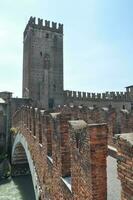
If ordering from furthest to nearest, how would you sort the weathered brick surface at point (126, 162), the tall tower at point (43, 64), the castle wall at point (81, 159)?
1. the tall tower at point (43, 64)
2. the castle wall at point (81, 159)
3. the weathered brick surface at point (126, 162)

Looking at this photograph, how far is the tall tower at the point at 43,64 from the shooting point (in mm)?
35406

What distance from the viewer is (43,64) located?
3609 centimetres

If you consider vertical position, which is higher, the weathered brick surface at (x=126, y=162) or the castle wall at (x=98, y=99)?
the castle wall at (x=98, y=99)

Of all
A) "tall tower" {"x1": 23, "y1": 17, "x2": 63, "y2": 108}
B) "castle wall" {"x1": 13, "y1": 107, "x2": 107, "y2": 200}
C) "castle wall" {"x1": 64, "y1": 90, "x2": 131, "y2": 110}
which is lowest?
"castle wall" {"x1": 13, "y1": 107, "x2": 107, "y2": 200}

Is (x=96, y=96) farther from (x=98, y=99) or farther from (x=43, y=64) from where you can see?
(x=43, y=64)

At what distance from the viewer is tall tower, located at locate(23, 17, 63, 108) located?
35.4m

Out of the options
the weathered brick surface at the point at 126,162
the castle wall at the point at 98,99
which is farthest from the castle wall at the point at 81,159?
the castle wall at the point at 98,99

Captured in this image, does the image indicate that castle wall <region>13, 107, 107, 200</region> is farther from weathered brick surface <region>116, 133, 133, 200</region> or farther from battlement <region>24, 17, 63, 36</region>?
battlement <region>24, 17, 63, 36</region>

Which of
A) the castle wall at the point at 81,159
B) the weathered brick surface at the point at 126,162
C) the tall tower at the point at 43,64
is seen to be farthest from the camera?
the tall tower at the point at 43,64

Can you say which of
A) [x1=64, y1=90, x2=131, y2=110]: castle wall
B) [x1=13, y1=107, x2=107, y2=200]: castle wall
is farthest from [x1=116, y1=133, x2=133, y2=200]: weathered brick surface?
[x1=64, y1=90, x2=131, y2=110]: castle wall

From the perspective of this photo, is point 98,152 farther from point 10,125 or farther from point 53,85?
point 53,85

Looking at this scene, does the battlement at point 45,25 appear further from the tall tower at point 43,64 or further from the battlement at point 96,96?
the battlement at point 96,96

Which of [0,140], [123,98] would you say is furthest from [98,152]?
[123,98]

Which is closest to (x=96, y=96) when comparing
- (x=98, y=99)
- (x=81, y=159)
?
(x=98, y=99)
